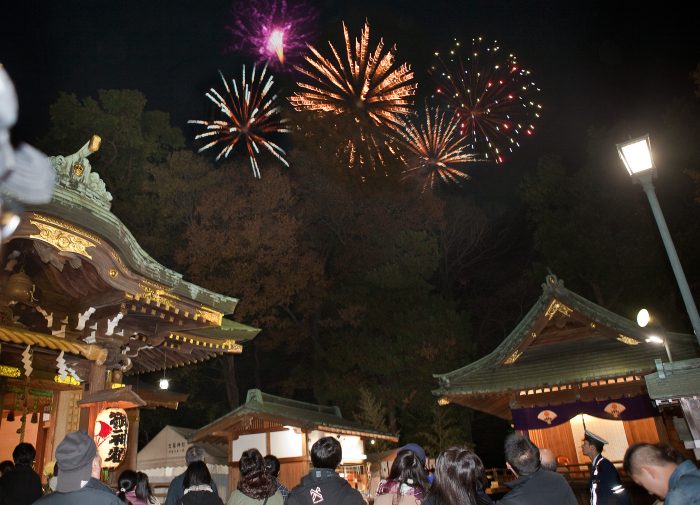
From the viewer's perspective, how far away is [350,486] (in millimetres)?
3326

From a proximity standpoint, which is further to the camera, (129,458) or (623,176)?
(623,176)

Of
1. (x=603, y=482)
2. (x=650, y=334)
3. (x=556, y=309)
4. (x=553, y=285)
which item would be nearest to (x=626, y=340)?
(x=650, y=334)

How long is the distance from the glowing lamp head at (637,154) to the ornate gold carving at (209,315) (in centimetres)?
622

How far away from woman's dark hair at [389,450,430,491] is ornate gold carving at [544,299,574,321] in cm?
1017

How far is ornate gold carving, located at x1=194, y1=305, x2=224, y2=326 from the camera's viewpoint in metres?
7.76

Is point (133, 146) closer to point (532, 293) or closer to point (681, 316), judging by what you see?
point (532, 293)

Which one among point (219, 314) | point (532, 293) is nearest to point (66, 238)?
point (219, 314)

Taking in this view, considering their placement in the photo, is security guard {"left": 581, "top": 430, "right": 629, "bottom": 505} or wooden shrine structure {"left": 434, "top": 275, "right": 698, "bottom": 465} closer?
security guard {"left": 581, "top": 430, "right": 629, "bottom": 505}

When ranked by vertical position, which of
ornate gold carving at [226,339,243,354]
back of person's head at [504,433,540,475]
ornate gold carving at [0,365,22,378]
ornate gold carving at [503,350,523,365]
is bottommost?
back of person's head at [504,433,540,475]

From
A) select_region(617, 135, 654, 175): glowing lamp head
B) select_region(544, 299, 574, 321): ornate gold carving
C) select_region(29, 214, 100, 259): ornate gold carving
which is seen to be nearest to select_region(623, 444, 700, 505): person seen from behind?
select_region(617, 135, 654, 175): glowing lamp head

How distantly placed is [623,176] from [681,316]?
26.4 feet

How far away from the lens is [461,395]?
41.4ft

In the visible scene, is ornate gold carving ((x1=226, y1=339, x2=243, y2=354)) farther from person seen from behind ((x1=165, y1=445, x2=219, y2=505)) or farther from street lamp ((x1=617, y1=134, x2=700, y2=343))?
street lamp ((x1=617, y1=134, x2=700, y2=343))

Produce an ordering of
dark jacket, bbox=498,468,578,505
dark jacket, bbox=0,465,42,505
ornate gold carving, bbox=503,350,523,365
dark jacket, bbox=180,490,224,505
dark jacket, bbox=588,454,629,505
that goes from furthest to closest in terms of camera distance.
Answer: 1. ornate gold carving, bbox=503,350,523,365
2. dark jacket, bbox=588,454,629,505
3. dark jacket, bbox=0,465,42,505
4. dark jacket, bbox=180,490,224,505
5. dark jacket, bbox=498,468,578,505
